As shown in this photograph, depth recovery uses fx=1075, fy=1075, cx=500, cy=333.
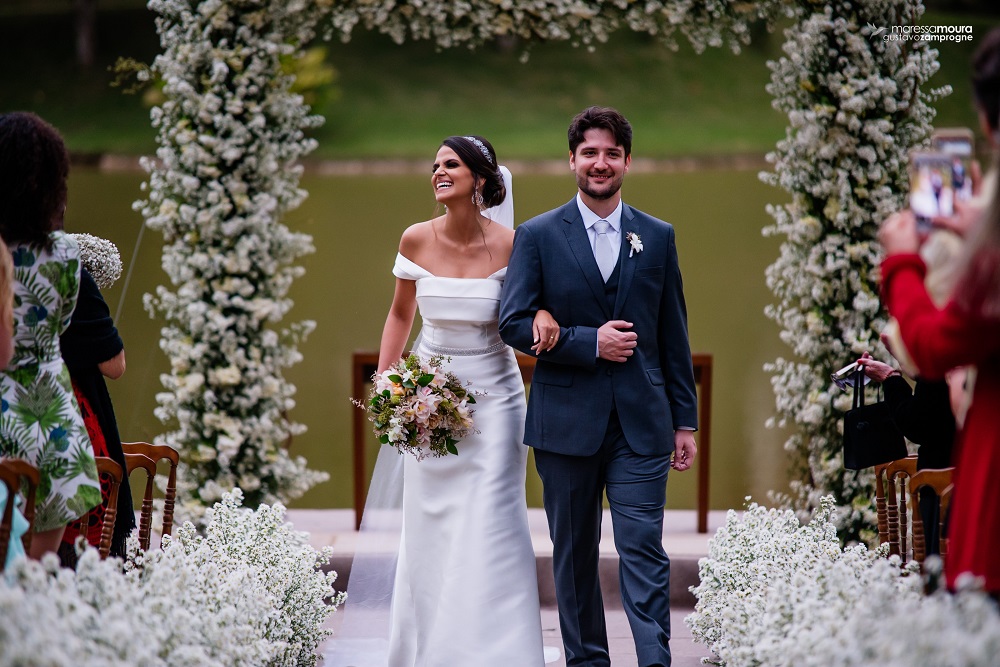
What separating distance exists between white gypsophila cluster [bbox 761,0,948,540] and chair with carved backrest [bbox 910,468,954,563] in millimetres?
1749

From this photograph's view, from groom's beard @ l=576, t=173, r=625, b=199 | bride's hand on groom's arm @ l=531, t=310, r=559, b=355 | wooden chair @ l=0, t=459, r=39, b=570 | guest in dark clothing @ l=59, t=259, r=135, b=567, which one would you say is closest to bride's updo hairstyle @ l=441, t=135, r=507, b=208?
groom's beard @ l=576, t=173, r=625, b=199

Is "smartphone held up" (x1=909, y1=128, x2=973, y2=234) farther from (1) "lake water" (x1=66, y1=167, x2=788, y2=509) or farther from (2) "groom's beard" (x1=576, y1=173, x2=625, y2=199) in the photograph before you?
(1) "lake water" (x1=66, y1=167, x2=788, y2=509)

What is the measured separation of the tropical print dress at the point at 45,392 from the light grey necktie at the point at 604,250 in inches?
67.4

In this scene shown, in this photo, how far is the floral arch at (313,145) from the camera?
516cm

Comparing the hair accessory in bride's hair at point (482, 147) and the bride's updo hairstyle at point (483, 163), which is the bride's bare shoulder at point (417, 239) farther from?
the hair accessory in bride's hair at point (482, 147)

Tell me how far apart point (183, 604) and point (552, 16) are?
3496mm

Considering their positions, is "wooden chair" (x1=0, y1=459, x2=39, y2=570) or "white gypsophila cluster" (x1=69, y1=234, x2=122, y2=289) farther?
"white gypsophila cluster" (x1=69, y1=234, x2=122, y2=289)

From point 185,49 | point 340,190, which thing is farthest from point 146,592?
point 340,190

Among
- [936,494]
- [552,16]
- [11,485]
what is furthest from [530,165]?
[11,485]

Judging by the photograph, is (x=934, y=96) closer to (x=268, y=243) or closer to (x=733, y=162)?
(x=268, y=243)

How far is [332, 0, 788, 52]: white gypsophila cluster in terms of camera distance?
17.6ft

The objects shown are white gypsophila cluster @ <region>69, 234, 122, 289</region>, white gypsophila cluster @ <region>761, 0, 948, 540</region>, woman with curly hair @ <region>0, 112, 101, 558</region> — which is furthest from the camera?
white gypsophila cluster @ <region>761, 0, 948, 540</region>

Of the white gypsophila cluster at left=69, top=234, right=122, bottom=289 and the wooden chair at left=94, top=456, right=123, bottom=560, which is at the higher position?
the white gypsophila cluster at left=69, top=234, right=122, bottom=289

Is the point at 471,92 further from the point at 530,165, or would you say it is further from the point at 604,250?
the point at 604,250
